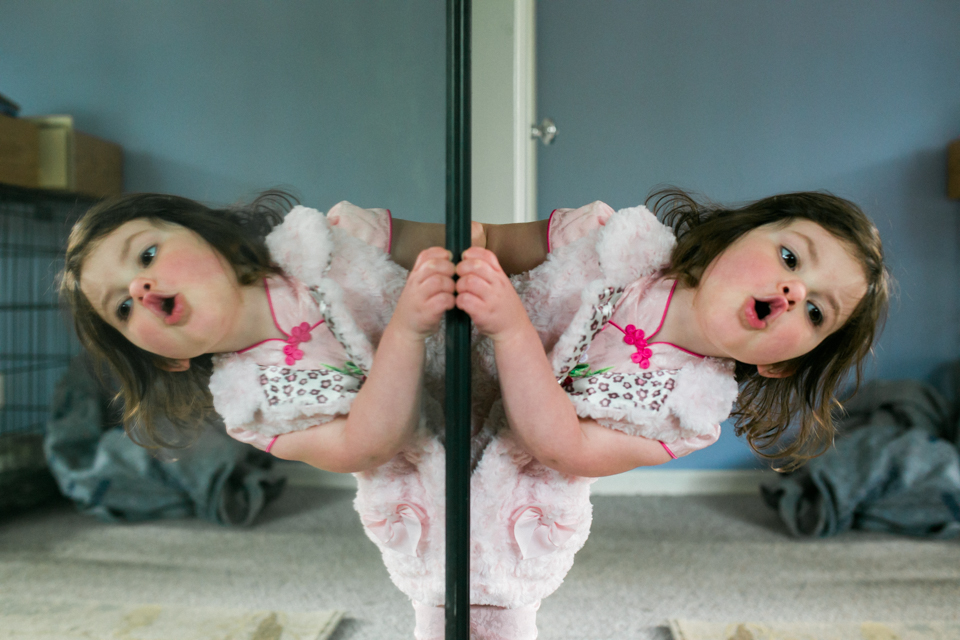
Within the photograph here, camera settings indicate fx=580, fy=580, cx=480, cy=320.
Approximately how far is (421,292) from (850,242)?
237mm

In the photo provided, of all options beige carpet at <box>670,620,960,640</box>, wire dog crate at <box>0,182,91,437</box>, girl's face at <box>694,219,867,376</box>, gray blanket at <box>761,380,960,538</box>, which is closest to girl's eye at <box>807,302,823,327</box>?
girl's face at <box>694,219,867,376</box>

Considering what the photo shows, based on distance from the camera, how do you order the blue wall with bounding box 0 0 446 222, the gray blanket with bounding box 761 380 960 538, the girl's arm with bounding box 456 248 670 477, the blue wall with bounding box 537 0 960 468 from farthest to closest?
the gray blanket with bounding box 761 380 960 538
the blue wall with bounding box 537 0 960 468
the girl's arm with bounding box 456 248 670 477
the blue wall with bounding box 0 0 446 222

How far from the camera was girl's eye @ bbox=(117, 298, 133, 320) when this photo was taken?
194 mm

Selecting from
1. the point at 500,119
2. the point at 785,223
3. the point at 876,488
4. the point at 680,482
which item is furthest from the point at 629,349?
the point at 876,488

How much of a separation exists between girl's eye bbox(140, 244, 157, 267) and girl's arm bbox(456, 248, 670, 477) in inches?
5.0

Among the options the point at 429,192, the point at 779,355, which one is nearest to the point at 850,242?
the point at 779,355

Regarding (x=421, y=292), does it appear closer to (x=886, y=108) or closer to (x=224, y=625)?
(x=224, y=625)

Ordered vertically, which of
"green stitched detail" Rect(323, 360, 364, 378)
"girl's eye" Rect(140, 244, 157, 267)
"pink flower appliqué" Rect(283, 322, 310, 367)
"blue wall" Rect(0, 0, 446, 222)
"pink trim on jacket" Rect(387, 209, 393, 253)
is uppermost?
"blue wall" Rect(0, 0, 446, 222)

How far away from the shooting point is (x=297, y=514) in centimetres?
22

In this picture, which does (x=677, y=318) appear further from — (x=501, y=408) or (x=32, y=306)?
(x=32, y=306)

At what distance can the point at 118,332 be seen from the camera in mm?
193

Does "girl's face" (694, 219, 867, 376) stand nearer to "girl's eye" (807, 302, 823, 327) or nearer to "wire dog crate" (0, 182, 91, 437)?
"girl's eye" (807, 302, 823, 327)

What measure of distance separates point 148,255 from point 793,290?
0.96 ft

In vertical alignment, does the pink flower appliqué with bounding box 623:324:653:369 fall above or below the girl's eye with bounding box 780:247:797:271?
below
